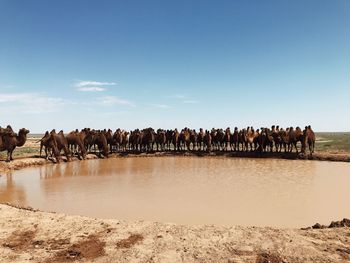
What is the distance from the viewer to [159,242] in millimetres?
7430

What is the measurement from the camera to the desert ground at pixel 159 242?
6637mm

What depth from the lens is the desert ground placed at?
21.8ft

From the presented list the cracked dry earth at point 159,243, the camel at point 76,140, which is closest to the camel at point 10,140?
the camel at point 76,140

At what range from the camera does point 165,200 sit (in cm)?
1205

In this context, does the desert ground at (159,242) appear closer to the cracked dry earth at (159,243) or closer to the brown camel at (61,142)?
the cracked dry earth at (159,243)

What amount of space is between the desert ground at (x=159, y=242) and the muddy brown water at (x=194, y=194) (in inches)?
54.1

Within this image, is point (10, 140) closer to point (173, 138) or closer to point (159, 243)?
point (173, 138)

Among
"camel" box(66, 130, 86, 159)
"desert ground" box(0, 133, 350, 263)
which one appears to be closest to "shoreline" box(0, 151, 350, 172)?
"camel" box(66, 130, 86, 159)

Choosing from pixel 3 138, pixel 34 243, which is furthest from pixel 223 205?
pixel 3 138

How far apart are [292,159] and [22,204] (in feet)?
63.8

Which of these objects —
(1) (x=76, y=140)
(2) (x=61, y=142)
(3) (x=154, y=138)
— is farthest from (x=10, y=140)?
(3) (x=154, y=138)

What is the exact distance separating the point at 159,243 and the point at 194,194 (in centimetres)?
568

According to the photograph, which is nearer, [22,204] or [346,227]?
[346,227]

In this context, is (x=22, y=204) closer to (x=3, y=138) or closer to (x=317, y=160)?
(x=3, y=138)
